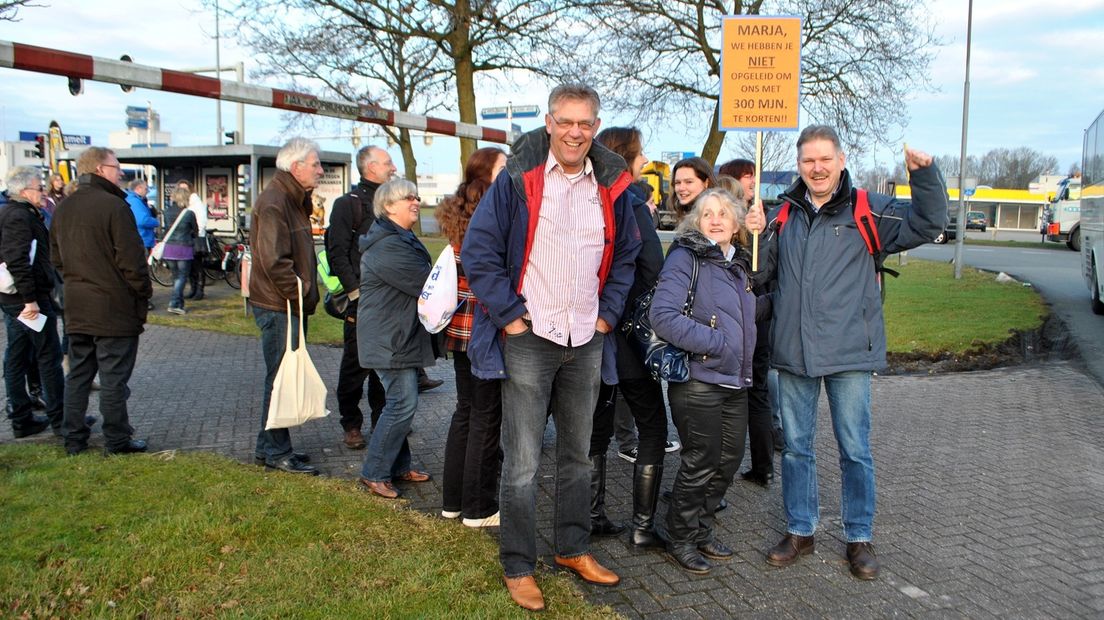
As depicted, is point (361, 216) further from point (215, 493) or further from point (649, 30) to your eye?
point (649, 30)

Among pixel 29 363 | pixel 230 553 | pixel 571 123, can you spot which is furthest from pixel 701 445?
pixel 29 363

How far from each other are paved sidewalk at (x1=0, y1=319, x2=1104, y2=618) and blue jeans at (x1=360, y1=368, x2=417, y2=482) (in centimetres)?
27

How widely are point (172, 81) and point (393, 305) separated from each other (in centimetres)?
386

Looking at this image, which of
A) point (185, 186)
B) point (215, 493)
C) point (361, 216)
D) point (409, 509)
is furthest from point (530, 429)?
point (185, 186)

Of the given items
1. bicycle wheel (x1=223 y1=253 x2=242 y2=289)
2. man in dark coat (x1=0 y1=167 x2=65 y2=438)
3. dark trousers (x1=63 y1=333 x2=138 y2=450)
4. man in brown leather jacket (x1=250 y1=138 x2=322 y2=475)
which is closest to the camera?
man in brown leather jacket (x1=250 y1=138 x2=322 y2=475)

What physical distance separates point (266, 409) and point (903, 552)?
3.79 metres

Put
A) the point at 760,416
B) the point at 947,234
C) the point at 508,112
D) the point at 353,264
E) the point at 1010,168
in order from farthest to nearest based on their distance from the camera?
the point at 1010,168 → the point at 947,234 → the point at 508,112 → the point at 353,264 → the point at 760,416

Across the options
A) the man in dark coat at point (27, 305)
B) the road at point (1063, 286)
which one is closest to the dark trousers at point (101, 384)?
the man in dark coat at point (27, 305)

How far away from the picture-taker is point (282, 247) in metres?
5.06

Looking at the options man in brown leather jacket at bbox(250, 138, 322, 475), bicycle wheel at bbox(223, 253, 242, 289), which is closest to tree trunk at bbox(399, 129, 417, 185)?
bicycle wheel at bbox(223, 253, 242, 289)

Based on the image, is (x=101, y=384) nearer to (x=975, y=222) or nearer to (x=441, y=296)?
(x=441, y=296)

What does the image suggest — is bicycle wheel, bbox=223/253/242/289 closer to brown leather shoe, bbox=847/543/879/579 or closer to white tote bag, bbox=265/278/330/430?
white tote bag, bbox=265/278/330/430

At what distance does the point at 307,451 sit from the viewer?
5.88 meters

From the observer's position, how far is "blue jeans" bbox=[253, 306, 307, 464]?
17.0 ft
